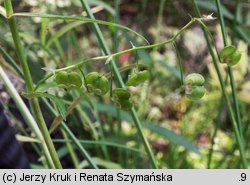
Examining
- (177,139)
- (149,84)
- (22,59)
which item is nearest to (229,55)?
(22,59)

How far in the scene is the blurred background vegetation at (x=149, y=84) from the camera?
0.68 m

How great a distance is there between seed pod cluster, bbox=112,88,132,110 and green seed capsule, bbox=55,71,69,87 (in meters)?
0.03

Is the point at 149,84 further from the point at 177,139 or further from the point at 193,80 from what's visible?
the point at 193,80

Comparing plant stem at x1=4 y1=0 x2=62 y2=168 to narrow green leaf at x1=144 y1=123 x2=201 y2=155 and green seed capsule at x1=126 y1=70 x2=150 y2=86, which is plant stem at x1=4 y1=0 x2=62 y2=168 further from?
narrow green leaf at x1=144 y1=123 x2=201 y2=155

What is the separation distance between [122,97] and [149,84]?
28.1 inches

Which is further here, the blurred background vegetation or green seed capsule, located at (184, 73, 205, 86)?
the blurred background vegetation

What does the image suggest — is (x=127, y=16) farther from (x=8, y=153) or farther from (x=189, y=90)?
(x=189, y=90)

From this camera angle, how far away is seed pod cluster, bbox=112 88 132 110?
11.2 inches

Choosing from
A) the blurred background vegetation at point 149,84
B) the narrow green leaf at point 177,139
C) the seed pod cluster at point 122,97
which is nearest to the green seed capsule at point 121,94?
the seed pod cluster at point 122,97

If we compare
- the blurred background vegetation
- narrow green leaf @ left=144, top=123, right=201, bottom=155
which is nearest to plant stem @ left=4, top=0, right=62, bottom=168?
the blurred background vegetation
